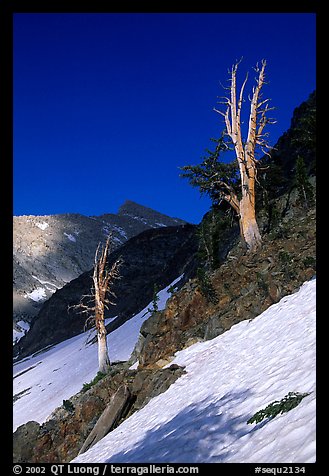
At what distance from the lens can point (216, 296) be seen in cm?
1753

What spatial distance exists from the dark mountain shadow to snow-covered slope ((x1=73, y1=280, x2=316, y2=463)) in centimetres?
2

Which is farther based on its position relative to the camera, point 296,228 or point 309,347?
point 296,228

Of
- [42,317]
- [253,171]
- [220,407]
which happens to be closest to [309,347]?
[220,407]

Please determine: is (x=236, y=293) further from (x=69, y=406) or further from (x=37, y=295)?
(x=37, y=295)

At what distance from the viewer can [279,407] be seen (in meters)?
5.84

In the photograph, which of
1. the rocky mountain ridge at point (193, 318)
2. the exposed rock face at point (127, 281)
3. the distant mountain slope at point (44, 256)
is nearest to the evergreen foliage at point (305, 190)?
the rocky mountain ridge at point (193, 318)

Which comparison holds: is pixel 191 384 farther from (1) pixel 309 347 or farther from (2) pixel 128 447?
(1) pixel 309 347

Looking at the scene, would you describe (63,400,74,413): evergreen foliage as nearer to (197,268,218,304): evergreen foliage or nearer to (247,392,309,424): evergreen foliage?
(197,268,218,304): evergreen foliage

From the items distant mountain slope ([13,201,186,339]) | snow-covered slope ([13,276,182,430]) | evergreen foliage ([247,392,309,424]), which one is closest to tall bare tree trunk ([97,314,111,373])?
snow-covered slope ([13,276,182,430])

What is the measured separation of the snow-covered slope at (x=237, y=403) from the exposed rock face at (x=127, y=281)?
36.4 meters
